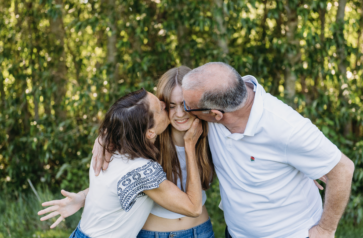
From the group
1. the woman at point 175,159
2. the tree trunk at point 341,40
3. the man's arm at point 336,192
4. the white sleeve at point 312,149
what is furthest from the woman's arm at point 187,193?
the tree trunk at point 341,40

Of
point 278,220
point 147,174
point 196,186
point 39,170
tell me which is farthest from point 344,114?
point 39,170

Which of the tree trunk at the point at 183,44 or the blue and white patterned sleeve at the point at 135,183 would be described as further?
the tree trunk at the point at 183,44

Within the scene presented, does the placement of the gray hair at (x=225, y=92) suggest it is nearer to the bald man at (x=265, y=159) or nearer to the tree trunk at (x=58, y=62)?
the bald man at (x=265, y=159)

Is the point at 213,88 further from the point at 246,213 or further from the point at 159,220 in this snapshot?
the point at 159,220

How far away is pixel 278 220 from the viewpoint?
6.00 feet

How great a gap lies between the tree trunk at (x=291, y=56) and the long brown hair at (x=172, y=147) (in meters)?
1.68

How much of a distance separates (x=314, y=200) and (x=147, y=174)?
3.34ft

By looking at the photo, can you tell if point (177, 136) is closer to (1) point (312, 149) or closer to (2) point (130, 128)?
(2) point (130, 128)

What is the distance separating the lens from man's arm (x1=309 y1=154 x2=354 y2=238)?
1.63 meters

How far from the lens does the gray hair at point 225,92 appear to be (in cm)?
166

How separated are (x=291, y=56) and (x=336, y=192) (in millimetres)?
2181

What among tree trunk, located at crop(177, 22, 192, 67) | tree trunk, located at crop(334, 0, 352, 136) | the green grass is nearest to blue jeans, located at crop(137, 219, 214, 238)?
the green grass

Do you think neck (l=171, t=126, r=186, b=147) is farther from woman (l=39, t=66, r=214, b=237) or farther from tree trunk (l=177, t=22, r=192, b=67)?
tree trunk (l=177, t=22, r=192, b=67)

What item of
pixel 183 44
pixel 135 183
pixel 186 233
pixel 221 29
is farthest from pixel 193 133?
pixel 183 44
